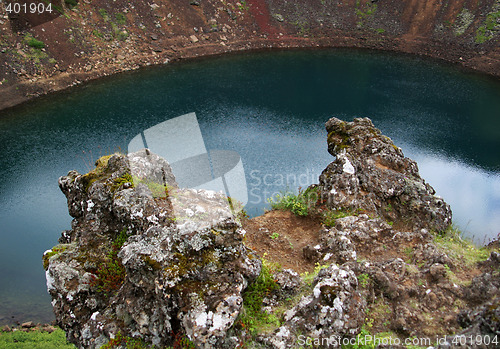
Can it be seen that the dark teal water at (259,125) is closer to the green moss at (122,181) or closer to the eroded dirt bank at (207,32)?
the eroded dirt bank at (207,32)

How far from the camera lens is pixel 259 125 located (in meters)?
28.1

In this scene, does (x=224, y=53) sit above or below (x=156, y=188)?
below

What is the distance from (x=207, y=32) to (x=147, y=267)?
4219 cm

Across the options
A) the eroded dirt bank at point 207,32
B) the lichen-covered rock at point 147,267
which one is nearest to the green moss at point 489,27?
the eroded dirt bank at point 207,32

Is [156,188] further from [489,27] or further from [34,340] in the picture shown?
[489,27]

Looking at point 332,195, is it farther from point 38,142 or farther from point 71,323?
point 38,142

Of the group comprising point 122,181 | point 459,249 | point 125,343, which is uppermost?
point 122,181

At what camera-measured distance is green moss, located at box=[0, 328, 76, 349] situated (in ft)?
37.0

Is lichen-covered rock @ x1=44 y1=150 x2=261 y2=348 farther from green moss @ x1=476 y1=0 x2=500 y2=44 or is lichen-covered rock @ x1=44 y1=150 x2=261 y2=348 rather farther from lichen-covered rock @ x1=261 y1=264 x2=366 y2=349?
green moss @ x1=476 y1=0 x2=500 y2=44

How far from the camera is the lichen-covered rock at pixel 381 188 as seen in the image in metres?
11.8

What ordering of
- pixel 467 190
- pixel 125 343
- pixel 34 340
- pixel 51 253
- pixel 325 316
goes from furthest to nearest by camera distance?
pixel 467 190
pixel 34 340
pixel 51 253
pixel 125 343
pixel 325 316

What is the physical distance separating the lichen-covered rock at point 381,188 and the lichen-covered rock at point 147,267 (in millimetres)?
4722

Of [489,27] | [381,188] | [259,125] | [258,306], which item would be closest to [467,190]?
[381,188]

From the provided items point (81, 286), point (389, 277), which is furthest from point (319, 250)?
point (81, 286)
